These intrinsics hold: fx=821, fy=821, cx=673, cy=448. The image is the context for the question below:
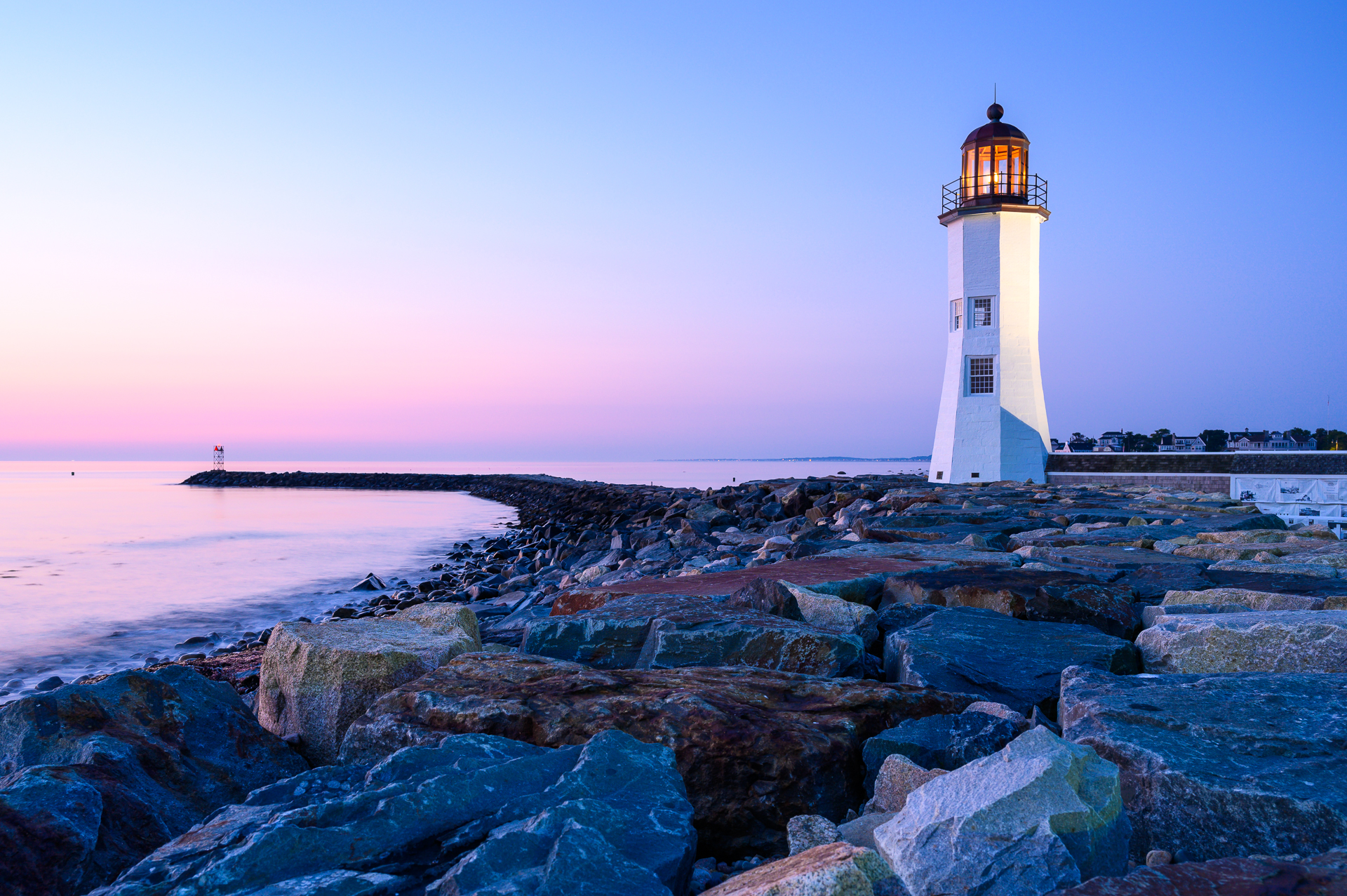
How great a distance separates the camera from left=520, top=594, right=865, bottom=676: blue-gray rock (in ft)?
10.8

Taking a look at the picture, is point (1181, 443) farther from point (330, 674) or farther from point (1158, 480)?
point (330, 674)

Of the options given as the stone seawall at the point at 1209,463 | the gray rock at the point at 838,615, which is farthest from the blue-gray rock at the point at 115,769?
→ the stone seawall at the point at 1209,463

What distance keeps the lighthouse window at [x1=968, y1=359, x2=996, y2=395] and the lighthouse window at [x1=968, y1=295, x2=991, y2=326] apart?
910 millimetres

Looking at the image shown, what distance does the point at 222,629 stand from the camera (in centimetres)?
1064

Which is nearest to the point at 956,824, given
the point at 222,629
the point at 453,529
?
the point at 222,629

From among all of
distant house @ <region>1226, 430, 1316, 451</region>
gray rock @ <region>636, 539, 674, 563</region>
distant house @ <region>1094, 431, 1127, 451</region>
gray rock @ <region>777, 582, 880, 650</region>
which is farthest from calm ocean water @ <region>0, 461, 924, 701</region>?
distant house @ <region>1226, 430, 1316, 451</region>

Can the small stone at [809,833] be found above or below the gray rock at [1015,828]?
below

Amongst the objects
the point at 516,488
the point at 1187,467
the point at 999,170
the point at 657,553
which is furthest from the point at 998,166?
the point at 516,488

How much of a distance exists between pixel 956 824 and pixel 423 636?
8.13ft

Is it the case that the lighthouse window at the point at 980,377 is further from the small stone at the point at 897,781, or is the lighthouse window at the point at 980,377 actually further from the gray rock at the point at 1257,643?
the small stone at the point at 897,781

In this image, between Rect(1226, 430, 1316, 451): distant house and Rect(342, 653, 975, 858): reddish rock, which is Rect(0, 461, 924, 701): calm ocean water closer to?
Rect(342, 653, 975, 858): reddish rock

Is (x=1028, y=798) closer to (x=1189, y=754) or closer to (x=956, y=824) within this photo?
(x=956, y=824)

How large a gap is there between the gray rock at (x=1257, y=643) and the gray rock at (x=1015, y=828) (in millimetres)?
1308

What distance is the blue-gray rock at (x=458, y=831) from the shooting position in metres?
1.60
